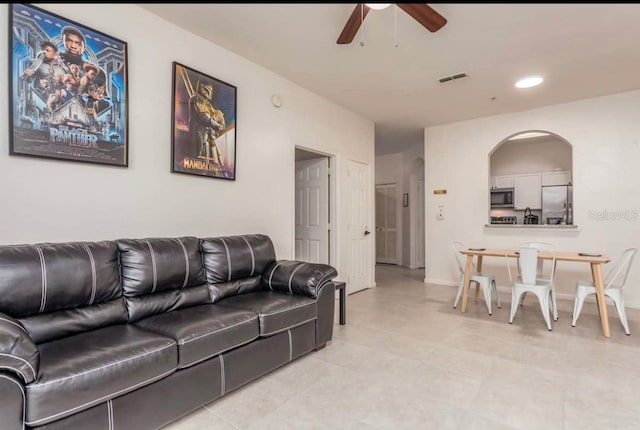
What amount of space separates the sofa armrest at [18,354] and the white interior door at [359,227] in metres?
3.83

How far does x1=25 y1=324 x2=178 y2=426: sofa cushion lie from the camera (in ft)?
4.51

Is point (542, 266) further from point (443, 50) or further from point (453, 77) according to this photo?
point (443, 50)

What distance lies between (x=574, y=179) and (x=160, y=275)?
16.6 ft

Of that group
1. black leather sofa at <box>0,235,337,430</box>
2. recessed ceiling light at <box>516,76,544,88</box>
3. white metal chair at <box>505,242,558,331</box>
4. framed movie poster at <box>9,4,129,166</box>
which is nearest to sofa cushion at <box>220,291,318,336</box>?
black leather sofa at <box>0,235,337,430</box>

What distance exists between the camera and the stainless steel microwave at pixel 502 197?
6.82 m

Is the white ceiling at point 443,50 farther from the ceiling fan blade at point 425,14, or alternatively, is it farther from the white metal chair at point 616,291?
the white metal chair at point 616,291

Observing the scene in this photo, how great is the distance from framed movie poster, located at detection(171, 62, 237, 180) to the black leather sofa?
0.71m

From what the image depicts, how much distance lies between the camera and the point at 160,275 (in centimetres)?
225

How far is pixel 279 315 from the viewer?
94.0 inches

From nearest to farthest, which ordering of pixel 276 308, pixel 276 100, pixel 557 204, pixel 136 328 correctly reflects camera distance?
pixel 136 328 < pixel 276 308 < pixel 276 100 < pixel 557 204

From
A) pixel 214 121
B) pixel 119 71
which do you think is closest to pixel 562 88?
pixel 214 121

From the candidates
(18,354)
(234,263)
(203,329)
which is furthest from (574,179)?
(18,354)

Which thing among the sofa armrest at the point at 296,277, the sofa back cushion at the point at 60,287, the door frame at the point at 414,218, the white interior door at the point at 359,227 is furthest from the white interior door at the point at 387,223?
the sofa back cushion at the point at 60,287

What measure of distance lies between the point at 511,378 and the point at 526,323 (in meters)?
1.43
